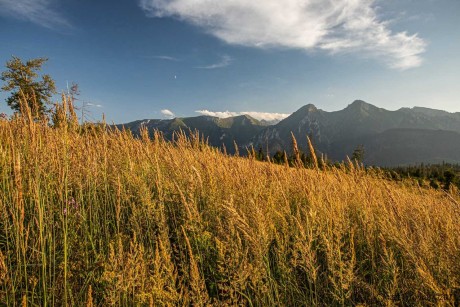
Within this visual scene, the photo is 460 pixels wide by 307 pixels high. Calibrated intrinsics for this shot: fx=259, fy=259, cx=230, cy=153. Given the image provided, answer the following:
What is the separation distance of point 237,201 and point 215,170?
1.04 m

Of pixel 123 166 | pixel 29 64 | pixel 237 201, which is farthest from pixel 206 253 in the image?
pixel 29 64

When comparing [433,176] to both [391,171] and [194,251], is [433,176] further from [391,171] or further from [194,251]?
[194,251]

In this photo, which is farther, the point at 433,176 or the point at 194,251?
the point at 433,176

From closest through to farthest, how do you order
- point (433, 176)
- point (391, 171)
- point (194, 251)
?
point (194, 251) < point (391, 171) < point (433, 176)

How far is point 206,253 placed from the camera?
119 inches

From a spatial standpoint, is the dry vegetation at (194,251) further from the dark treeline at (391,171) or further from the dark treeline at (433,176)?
the dark treeline at (433,176)

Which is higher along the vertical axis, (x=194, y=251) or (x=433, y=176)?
(x=194, y=251)

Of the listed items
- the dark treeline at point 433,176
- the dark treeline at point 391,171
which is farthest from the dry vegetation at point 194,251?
the dark treeline at point 433,176

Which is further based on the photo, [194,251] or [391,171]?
[391,171]

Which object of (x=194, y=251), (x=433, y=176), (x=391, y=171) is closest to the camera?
(x=194, y=251)

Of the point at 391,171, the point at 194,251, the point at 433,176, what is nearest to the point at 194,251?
the point at 194,251

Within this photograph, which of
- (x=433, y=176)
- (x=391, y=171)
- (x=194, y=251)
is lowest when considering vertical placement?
(x=433, y=176)

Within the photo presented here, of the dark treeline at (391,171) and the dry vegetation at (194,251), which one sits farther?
the dark treeline at (391,171)

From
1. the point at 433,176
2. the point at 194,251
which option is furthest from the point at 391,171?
the point at 433,176
